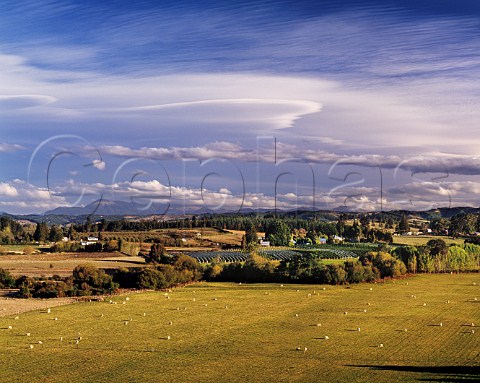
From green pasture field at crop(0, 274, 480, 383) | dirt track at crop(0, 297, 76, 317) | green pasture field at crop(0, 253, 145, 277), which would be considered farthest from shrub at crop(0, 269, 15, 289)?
green pasture field at crop(0, 274, 480, 383)

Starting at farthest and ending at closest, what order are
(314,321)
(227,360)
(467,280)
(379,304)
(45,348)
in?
(467,280) < (379,304) < (314,321) < (45,348) < (227,360)

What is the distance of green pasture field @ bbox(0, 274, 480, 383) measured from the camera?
48719 millimetres

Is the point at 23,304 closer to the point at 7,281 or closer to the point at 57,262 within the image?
the point at 7,281

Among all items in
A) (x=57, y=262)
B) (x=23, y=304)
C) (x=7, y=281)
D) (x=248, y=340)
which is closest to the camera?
(x=248, y=340)

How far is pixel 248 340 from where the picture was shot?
61969mm

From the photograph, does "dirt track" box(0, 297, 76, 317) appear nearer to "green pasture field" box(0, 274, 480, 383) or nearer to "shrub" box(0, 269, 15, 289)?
"green pasture field" box(0, 274, 480, 383)

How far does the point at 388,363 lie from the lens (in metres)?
52.2

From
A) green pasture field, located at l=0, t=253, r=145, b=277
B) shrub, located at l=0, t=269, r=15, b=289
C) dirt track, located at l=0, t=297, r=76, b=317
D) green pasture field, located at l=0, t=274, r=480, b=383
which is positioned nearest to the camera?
green pasture field, located at l=0, t=274, r=480, b=383

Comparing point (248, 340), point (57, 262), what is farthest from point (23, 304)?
point (57, 262)

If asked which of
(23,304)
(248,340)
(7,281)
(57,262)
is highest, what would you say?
(248,340)

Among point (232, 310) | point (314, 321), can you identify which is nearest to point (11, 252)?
point (232, 310)

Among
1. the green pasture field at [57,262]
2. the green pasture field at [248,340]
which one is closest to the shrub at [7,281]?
the green pasture field at [57,262]

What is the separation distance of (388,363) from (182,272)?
248 feet

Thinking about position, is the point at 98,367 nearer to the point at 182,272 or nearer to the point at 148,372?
the point at 148,372
